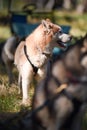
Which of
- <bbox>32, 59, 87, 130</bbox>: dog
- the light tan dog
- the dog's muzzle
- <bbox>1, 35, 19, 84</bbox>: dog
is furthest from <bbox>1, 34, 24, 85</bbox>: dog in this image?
<bbox>32, 59, 87, 130</bbox>: dog

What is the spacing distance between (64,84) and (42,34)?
3.11 m

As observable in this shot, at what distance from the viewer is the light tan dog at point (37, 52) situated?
7410 millimetres

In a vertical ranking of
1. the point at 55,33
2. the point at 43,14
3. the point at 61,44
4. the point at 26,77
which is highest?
the point at 55,33

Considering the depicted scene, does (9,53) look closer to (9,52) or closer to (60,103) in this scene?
(9,52)

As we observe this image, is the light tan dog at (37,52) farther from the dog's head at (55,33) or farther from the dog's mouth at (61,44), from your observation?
the dog's mouth at (61,44)

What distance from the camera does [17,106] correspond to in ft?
22.8

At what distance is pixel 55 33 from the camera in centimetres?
767

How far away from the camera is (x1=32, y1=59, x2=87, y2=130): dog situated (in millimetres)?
4363

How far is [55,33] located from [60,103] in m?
3.36

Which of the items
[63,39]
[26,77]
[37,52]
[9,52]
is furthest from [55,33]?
[9,52]

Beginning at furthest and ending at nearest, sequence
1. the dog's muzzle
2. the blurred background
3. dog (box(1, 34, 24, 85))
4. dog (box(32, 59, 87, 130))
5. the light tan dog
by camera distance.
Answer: the blurred background
dog (box(1, 34, 24, 85))
the dog's muzzle
the light tan dog
dog (box(32, 59, 87, 130))

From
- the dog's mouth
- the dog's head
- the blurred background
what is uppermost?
the dog's head

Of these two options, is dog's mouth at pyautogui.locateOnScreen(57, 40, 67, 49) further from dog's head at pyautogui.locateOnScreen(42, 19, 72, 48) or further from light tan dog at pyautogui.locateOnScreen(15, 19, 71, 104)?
light tan dog at pyautogui.locateOnScreen(15, 19, 71, 104)

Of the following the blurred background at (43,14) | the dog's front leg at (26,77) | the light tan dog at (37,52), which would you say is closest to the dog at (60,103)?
the light tan dog at (37,52)
